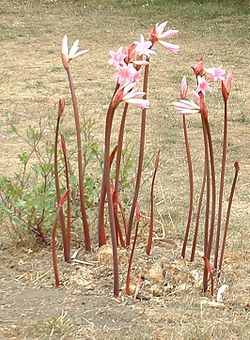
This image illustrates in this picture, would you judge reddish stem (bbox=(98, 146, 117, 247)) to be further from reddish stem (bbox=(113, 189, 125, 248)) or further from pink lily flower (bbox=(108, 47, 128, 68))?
pink lily flower (bbox=(108, 47, 128, 68))

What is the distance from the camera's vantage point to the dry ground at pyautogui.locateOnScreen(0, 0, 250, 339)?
3387 mm

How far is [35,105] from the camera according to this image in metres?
7.70

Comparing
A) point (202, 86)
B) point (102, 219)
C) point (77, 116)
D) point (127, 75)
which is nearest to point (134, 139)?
point (102, 219)

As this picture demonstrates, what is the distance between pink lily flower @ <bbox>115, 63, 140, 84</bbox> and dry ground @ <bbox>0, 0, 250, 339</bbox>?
874 mm

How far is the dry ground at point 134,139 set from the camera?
3.39m

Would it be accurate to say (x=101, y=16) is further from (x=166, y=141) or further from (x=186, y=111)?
(x=186, y=111)

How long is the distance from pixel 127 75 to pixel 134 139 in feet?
11.1

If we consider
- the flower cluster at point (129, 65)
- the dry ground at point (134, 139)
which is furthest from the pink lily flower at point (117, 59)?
the dry ground at point (134, 139)

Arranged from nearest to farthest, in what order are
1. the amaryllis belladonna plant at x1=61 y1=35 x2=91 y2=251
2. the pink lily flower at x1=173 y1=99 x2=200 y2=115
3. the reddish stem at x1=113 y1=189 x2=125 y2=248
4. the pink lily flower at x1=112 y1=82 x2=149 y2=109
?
1. the pink lily flower at x1=112 y1=82 x2=149 y2=109
2. the pink lily flower at x1=173 y1=99 x2=200 y2=115
3. the amaryllis belladonna plant at x1=61 y1=35 x2=91 y2=251
4. the reddish stem at x1=113 y1=189 x2=125 y2=248

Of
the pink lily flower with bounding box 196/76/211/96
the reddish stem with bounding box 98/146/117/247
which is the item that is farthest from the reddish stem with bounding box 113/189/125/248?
the pink lily flower with bounding box 196/76/211/96

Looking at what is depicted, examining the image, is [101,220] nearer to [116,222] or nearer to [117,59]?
[116,222]

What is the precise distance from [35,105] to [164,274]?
4.18 m

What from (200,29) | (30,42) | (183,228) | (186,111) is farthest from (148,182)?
(200,29)

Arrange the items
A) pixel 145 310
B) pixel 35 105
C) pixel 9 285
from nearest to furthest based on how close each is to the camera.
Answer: pixel 145 310 < pixel 9 285 < pixel 35 105
